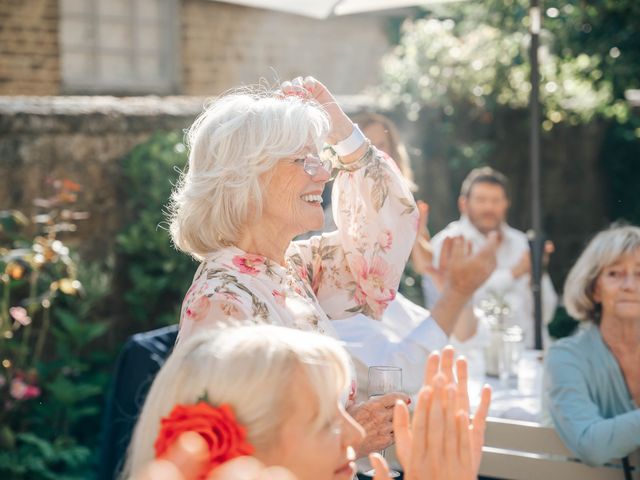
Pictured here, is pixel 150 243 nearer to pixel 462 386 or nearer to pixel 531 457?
pixel 531 457

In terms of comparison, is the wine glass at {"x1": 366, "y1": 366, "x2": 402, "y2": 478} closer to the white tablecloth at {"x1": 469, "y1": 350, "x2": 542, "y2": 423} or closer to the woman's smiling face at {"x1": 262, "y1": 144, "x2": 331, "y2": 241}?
the woman's smiling face at {"x1": 262, "y1": 144, "x2": 331, "y2": 241}

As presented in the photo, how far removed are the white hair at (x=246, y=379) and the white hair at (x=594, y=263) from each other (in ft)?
6.04

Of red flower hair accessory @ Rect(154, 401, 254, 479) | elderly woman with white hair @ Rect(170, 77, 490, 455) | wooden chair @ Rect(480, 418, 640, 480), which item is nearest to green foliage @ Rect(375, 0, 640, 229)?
wooden chair @ Rect(480, 418, 640, 480)

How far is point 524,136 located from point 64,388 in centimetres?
549

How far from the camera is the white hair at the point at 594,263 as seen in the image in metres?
3.31

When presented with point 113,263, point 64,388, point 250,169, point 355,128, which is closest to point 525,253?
point 113,263

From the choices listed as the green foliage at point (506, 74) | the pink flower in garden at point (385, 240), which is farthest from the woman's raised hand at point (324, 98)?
the green foliage at point (506, 74)

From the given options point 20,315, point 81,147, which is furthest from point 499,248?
point 20,315

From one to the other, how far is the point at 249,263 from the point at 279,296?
0.10 m

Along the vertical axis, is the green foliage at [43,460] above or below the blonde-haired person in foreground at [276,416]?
below

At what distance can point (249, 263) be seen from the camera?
2.27 metres

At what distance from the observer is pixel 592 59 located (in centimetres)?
819

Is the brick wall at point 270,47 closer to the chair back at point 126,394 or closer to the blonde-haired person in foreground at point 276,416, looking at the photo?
the chair back at point 126,394

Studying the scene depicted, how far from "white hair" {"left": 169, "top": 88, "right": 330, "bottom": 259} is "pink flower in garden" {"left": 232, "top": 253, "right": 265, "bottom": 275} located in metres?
0.06
